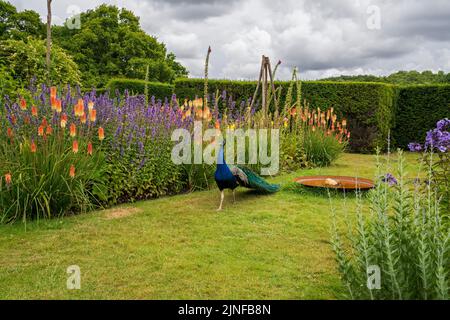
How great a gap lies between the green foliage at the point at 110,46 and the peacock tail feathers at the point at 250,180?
21810 mm

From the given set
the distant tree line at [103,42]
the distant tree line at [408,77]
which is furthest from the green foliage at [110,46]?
the distant tree line at [408,77]

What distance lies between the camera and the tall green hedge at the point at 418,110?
14281mm

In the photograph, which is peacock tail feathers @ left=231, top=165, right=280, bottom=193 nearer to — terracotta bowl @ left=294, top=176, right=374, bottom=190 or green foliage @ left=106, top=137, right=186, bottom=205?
terracotta bowl @ left=294, top=176, right=374, bottom=190

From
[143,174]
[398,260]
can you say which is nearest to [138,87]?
[143,174]

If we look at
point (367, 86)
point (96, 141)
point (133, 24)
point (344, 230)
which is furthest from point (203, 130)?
point (133, 24)

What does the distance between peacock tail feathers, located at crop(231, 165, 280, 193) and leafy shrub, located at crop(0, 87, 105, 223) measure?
6.18 feet

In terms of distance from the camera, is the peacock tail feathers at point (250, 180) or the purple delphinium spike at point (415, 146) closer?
the purple delphinium spike at point (415, 146)

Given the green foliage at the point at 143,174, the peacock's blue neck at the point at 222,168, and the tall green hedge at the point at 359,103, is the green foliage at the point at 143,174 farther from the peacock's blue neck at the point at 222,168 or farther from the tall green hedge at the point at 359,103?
the tall green hedge at the point at 359,103

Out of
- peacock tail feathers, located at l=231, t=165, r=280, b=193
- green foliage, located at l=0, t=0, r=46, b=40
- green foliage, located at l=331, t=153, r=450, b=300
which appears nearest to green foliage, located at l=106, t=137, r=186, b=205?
peacock tail feathers, located at l=231, t=165, r=280, b=193

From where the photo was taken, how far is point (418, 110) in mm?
14742

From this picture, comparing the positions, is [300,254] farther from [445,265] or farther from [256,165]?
[256,165]

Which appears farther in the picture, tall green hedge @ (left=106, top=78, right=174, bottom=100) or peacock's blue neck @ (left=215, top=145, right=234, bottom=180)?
tall green hedge @ (left=106, top=78, right=174, bottom=100)

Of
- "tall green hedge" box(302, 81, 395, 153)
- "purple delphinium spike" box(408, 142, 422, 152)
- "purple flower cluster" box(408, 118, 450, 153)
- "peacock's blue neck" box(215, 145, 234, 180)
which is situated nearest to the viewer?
"purple flower cluster" box(408, 118, 450, 153)

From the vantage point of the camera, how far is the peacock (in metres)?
5.71
